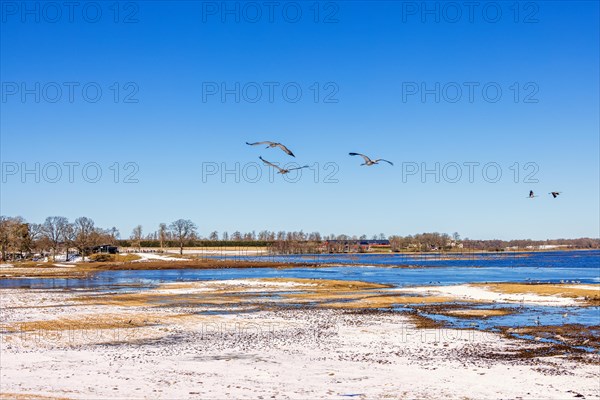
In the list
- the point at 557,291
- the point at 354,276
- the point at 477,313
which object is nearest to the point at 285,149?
the point at 477,313

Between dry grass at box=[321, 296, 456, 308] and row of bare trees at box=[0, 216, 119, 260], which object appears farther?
row of bare trees at box=[0, 216, 119, 260]

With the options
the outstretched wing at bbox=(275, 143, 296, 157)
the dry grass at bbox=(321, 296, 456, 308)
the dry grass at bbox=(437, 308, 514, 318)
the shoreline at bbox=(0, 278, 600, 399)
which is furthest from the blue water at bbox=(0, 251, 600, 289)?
the outstretched wing at bbox=(275, 143, 296, 157)

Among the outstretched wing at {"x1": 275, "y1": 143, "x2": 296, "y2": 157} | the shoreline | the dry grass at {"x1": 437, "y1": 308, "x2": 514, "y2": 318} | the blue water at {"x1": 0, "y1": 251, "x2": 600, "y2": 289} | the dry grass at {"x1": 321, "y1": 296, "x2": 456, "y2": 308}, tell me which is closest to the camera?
the outstretched wing at {"x1": 275, "y1": 143, "x2": 296, "y2": 157}

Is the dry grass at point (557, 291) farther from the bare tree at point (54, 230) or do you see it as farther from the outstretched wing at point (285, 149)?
the bare tree at point (54, 230)

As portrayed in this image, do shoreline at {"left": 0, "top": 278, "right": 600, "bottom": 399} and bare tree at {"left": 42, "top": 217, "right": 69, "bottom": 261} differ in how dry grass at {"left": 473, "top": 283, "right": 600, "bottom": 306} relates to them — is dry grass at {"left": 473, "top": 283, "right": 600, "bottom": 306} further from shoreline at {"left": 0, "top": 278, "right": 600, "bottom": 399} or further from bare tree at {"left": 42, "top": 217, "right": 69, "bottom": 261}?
bare tree at {"left": 42, "top": 217, "right": 69, "bottom": 261}

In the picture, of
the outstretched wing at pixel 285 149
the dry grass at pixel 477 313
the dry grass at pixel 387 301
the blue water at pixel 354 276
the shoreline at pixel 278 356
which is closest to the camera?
the outstretched wing at pixel 285 149

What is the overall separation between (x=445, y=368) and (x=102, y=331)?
810 inches

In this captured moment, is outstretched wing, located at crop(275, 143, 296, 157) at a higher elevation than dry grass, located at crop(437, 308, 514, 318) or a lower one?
higher

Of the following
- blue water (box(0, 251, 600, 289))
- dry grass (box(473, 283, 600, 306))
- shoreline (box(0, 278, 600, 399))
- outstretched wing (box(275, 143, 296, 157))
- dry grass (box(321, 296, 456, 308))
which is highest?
outstretched wing (box(275, 143, 296, 157))

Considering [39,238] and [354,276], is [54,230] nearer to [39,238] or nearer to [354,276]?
[39,238]

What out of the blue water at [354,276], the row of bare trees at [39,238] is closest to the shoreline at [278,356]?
the blue water at [354,276]

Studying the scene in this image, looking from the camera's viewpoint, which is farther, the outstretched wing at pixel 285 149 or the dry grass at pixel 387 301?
the dry grass at pixel 387 301

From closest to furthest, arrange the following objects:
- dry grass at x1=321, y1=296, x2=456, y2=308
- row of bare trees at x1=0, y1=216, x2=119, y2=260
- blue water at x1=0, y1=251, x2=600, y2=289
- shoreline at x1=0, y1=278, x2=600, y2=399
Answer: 1. shoreline at x1=0, y1=278, x2=600, y2=399
2. dry grass at x1=321, y1=296, x2=456, y2=308
3. blue water at x1=0, y1=251, x2=600, y2=289
4. row of bare trees at x1=0, y1=216, x2=119, y2=260

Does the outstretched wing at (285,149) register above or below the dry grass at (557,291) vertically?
above
